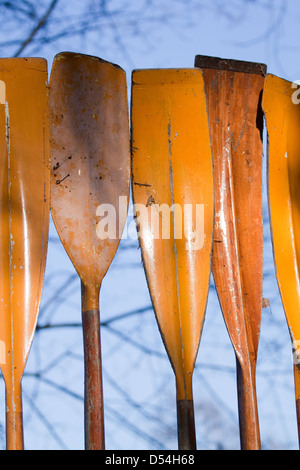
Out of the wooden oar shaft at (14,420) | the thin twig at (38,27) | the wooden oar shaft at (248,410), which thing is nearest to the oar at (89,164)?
the wooden oar shaft at (14,420)

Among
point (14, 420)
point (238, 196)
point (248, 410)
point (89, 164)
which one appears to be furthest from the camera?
point (238, 196)

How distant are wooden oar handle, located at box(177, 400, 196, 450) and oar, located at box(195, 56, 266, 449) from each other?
7.4 inches

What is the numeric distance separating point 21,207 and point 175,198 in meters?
0.47

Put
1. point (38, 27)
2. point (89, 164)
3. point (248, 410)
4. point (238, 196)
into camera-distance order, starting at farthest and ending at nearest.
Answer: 1. point (38, 27)
2. point (238, 196)
3. point (89, 164)
4. point (248, 410)

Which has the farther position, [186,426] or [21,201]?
[21,201]

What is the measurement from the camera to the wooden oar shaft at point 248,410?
2094 millimetres

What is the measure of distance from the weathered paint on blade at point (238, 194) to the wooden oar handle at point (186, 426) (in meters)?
0.26

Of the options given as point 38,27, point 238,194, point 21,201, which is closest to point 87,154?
point 21,201

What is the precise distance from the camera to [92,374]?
6.70 ft

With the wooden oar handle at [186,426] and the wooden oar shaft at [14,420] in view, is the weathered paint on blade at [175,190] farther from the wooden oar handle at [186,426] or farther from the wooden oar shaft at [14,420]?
the wooden oar shaft at [14,420]

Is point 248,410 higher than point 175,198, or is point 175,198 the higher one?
point 175,198

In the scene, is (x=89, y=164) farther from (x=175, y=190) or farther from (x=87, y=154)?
(x=175, y=190)

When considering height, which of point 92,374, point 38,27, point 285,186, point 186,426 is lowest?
point 186,426
